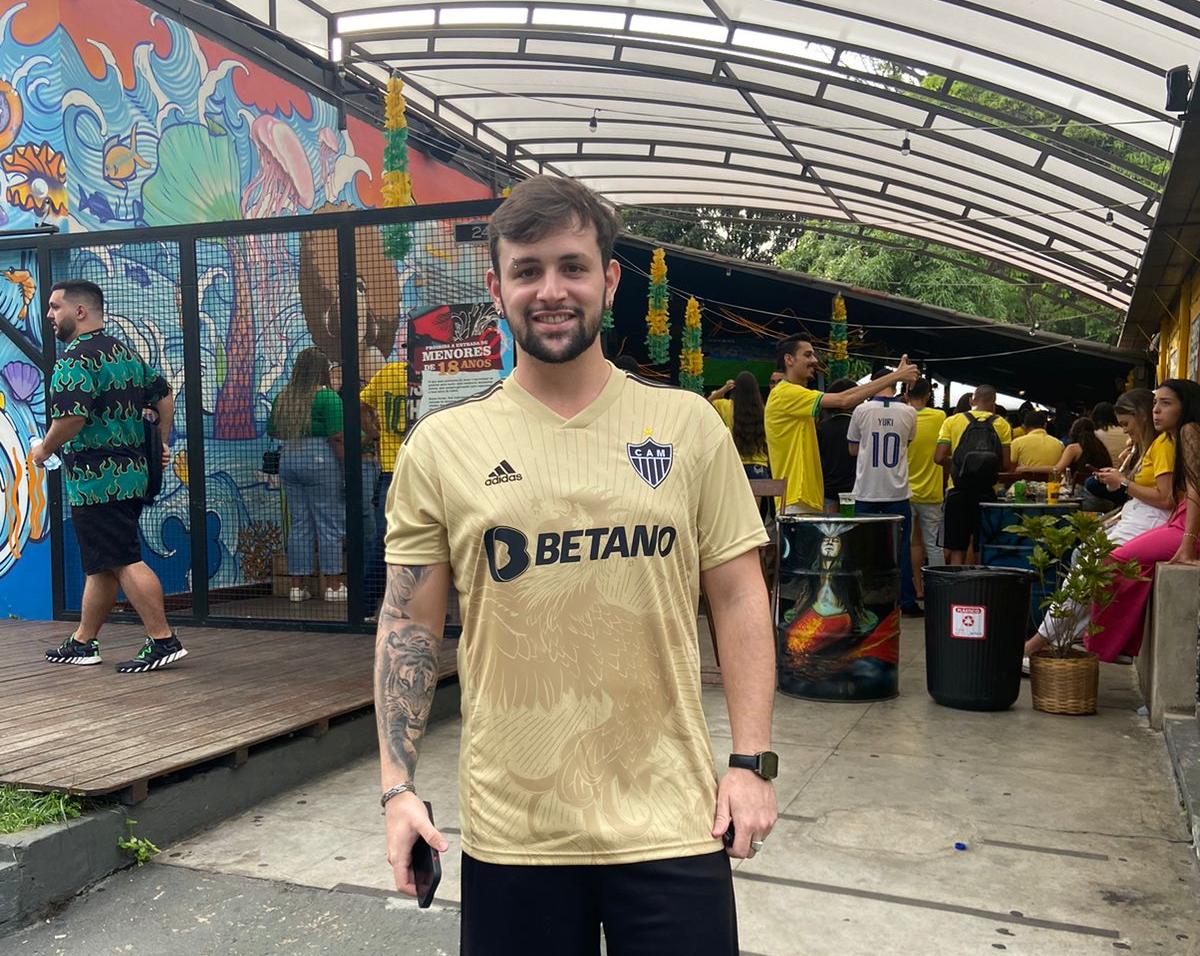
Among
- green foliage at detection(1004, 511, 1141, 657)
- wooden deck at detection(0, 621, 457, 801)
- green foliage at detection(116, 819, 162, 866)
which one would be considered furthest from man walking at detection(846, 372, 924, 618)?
green foliage at detection(116, 819, 162, 866)

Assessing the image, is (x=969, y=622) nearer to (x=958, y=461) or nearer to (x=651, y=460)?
(x=958, y=461)

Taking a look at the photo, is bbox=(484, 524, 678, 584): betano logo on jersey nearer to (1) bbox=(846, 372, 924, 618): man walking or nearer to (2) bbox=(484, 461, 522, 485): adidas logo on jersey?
(2) bbox=(484, 461, 522, 485): adidas logo on jersey

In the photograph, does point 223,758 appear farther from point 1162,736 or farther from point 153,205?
point 153,205

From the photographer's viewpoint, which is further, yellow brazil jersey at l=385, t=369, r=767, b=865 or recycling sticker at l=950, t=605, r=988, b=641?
recycling sticker at l=950, t=605, r=988, b=641

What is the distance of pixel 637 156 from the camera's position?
15117mm

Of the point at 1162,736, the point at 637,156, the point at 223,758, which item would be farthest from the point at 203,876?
the point at 637,156

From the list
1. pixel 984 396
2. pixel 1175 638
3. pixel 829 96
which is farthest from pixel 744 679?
pixel 829 96

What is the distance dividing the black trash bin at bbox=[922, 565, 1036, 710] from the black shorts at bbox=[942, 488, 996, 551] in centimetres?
287

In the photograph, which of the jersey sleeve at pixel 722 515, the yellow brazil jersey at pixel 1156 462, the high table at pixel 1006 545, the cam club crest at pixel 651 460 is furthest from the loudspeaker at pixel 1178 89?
the cam club crest at pixel 651 460

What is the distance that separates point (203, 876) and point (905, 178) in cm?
1350

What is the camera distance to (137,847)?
3883mm

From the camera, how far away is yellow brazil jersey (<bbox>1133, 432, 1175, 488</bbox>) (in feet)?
19.0

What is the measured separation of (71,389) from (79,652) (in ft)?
4.89

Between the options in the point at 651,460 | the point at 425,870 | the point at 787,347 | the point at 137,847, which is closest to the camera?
the point at 425,870
